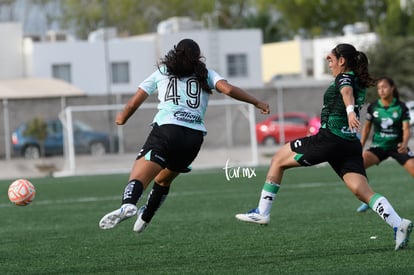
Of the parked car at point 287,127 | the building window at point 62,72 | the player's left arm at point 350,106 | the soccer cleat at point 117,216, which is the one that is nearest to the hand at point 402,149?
the player's left arm at point 350,106

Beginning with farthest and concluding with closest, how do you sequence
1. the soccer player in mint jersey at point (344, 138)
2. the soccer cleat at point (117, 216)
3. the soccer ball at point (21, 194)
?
the soccer ball at point (21, 194) → the soccer player in mint jersey at point (344, 138) → the soccer cleat at point (117, 216)

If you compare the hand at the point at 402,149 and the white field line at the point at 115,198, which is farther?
the white field line at the point at 115,198

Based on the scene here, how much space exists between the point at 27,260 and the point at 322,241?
3068 millimetres

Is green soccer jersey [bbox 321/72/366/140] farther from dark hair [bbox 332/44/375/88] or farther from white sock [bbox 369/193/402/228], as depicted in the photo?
white sock [bbox 369/193/402/228]

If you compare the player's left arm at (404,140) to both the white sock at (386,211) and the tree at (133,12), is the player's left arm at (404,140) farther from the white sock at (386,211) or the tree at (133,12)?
the tree at (133,12)

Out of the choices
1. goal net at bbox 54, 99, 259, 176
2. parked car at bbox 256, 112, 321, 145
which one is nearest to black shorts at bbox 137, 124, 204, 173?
goal net at bbox 54, 99, 259, 176

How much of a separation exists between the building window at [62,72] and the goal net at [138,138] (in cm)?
1598

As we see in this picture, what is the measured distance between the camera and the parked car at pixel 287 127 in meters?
39.8

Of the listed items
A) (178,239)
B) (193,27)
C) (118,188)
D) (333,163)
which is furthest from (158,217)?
(193,27)

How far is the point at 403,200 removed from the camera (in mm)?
15539

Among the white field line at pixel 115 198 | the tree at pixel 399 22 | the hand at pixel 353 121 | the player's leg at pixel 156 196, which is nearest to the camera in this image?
the hand at pixel 353 121

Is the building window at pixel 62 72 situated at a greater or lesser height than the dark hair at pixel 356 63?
lesser

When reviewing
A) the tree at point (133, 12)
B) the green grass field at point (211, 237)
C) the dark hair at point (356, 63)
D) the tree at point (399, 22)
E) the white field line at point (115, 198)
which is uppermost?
the tree at point (133, 12)

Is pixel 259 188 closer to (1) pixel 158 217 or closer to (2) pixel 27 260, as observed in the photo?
(1) pixel 158 217
